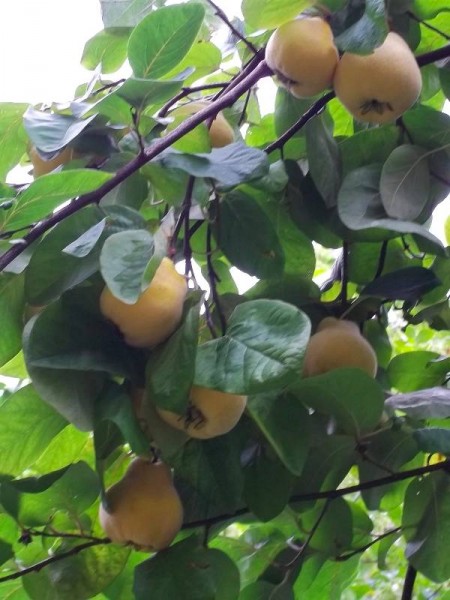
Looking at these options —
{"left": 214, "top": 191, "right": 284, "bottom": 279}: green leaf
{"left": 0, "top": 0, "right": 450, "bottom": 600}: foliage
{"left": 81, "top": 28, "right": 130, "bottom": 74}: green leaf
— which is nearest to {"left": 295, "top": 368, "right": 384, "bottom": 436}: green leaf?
{"left": 0, "top": 0, "right": 450, "bottom": 600}: foliage

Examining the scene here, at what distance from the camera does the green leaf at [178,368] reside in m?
0.39

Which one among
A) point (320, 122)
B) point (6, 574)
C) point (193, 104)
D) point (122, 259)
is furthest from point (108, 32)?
point (6, 574)

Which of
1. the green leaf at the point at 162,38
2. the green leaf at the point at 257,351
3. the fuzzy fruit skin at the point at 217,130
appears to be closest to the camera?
the green leaf at the point at 257,351

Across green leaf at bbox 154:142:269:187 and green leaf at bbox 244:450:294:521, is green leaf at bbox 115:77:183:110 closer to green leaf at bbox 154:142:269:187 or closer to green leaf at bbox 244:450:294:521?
green leaf at bbox 154:142:269:187

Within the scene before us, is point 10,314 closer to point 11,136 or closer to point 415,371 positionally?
point 11,136

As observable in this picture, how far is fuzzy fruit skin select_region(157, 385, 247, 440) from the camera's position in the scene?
16.6 inches

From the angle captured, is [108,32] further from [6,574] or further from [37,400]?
[6,574]

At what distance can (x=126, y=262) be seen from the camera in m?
0.40

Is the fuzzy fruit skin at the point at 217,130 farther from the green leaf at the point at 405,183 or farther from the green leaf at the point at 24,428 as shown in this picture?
the green leaf at the point at 24,428

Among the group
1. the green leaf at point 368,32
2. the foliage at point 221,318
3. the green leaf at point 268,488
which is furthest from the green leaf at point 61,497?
the green leaf at point 368,32

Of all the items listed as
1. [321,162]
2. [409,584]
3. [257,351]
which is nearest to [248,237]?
[321,162]

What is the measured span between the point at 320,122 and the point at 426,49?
0.47 ft

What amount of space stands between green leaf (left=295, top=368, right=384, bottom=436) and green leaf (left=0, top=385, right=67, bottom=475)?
16cm

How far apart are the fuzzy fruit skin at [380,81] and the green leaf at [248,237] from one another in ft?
0.31
